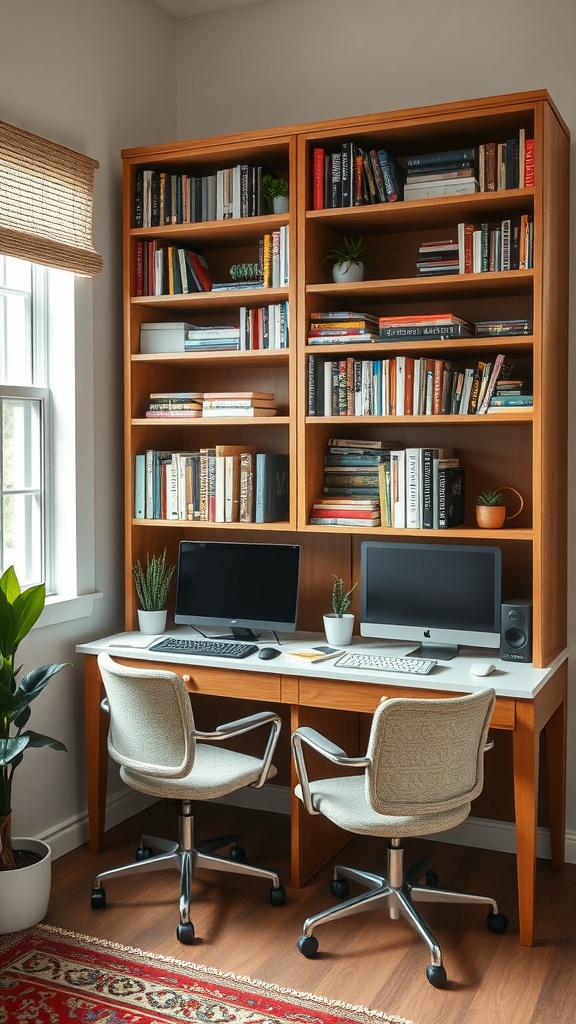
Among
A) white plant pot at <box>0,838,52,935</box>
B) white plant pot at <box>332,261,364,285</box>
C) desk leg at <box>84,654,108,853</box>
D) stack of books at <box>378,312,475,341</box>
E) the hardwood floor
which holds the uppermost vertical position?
white plant pot at <box>332,261,364,285</box>

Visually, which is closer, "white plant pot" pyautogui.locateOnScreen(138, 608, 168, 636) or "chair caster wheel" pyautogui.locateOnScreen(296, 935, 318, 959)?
"chair caster wheel" pyautogui.locateOnScreen(296, 935, 318, 959)

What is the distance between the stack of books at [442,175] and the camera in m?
3.07

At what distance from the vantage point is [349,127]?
320 centimetres

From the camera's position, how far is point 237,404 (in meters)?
3.47

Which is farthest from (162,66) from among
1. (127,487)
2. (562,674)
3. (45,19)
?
(562,674)

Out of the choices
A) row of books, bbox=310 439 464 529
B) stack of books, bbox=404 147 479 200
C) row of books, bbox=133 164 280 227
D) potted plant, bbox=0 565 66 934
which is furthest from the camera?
row of books, bbox=133 164 280 227

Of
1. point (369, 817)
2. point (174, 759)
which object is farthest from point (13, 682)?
point (369, 817)

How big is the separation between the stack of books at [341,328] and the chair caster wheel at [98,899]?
1.95 metres

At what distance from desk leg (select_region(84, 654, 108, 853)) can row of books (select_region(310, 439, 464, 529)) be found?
3.23 ft

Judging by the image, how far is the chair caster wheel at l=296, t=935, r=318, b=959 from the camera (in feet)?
8.82

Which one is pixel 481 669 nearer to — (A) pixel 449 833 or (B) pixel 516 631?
(B) pixel 516 631

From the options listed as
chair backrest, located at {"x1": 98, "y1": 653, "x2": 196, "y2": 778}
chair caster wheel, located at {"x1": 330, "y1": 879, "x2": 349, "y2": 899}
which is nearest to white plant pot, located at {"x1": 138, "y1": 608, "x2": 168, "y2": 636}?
chair backrest, located at {"x1": 98, "y1": 653, "x2": 196, "y2": 778}

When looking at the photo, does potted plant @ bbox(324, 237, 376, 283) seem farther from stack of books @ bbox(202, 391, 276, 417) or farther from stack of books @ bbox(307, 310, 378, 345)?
stack of books @ bbox(202, 391, 276, 417)

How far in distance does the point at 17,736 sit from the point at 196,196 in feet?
6.69
